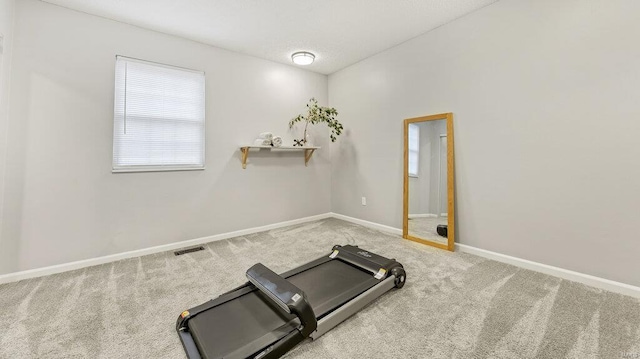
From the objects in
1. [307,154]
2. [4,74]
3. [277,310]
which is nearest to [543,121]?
[277,310]

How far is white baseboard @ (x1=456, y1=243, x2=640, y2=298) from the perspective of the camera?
198 cm

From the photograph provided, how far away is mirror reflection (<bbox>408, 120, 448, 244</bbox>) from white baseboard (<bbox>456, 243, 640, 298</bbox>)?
41cm

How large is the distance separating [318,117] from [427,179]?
6.25ft

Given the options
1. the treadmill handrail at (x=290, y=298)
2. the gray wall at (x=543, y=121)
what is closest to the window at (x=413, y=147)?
the gray wall at (x=543, y=121)

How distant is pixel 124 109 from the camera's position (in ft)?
9.21

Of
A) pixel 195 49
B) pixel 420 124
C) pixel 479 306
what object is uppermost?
pixel 195 49

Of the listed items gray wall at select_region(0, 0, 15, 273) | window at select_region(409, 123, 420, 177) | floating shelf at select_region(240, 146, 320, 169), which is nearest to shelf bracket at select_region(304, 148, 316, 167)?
floating shelf at select_region(240, 146, 320, 169)

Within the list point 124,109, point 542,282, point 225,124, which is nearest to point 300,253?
point 225,124

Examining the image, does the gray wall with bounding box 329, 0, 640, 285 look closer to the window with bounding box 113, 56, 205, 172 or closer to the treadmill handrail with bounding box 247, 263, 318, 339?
the treadmill handrail with bounding box 247, 263, 318, 339

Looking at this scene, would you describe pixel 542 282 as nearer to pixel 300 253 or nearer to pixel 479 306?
pixel 479 306

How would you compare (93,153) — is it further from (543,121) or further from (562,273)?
(562,273)

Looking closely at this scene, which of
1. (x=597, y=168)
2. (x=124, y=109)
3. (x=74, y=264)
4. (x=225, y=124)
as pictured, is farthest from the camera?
(x=225, y=124)

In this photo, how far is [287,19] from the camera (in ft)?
9.29

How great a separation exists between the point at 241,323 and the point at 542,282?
2488 mm
